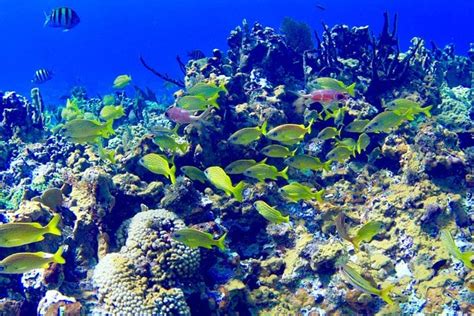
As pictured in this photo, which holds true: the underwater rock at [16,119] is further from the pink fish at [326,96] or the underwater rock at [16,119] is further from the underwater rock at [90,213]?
the pink fish at [326,96]

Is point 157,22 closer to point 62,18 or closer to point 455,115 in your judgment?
point 62,18

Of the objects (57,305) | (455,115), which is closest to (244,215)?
(57,305)

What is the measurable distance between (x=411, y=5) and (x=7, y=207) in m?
172

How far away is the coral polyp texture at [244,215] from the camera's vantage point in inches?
192

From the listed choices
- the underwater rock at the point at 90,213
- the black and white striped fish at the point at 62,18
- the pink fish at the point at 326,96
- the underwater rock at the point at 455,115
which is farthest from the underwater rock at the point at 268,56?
the underwater rock at the point at 90,213

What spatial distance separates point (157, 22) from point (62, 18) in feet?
436

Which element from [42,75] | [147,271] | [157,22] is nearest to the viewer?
[147,271]

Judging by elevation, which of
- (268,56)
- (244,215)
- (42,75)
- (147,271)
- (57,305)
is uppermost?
(42,75)

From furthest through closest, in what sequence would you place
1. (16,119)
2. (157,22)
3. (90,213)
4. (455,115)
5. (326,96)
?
(157,22) < (16,119) < (455,115) < (326,96) < (90,213)

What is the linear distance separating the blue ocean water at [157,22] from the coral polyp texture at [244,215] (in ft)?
323

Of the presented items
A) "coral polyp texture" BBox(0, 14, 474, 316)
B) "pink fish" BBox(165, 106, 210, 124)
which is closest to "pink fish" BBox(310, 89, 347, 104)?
"coral polyp texture" BBox(0, 14, 474, 316)

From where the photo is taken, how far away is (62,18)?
27.5 feet

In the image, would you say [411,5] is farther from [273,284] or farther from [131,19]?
[273,284]

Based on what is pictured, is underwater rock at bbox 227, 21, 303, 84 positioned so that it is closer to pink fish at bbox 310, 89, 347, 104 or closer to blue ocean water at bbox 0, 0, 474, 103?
pink fish at bbox 310, 89, 347, 104
